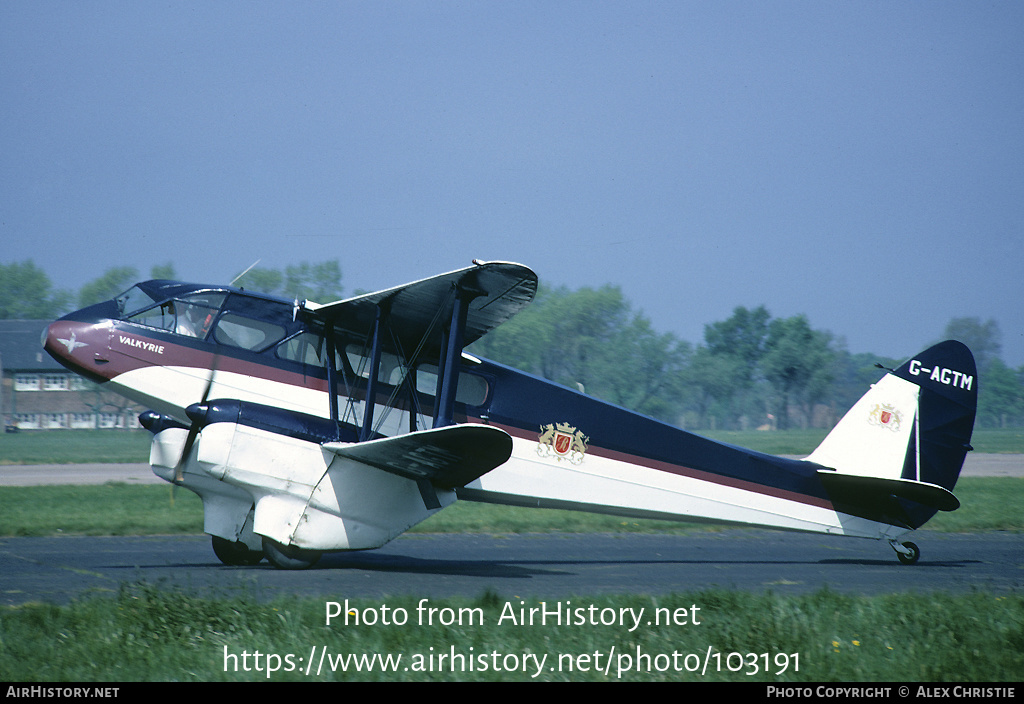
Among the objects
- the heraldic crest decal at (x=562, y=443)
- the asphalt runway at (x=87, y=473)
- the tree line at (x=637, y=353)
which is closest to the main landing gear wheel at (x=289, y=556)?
the heraldic crest decal at (x=562, y=443)

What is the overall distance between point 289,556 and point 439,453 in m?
2.40

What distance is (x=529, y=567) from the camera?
11234 millimetres

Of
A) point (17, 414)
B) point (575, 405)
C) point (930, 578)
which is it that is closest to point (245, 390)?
point (575, 405)

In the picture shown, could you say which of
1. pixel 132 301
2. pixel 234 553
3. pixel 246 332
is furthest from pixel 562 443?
pixel 132 301

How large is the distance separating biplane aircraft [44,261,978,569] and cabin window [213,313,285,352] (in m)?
0.02

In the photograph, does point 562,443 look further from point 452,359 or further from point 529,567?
point 452,359

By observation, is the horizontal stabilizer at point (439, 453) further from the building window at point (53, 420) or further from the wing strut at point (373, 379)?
the building window at point (53, 420)

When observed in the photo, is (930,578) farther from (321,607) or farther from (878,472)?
(321,607)

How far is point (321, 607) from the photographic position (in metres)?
7.47

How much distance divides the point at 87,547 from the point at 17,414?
64.9 meters

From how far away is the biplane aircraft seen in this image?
9734 millimetres

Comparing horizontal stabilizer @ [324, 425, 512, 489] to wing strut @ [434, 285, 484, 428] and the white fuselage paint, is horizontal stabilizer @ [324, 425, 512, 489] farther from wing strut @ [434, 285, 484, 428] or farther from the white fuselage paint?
wing strut @ [434, 285, 484, 428]

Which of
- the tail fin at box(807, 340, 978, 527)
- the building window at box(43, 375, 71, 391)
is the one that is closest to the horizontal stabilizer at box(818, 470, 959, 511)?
the tail fin at box(807, 340, 978, 527)

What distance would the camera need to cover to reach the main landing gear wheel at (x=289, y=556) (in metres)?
10.1
